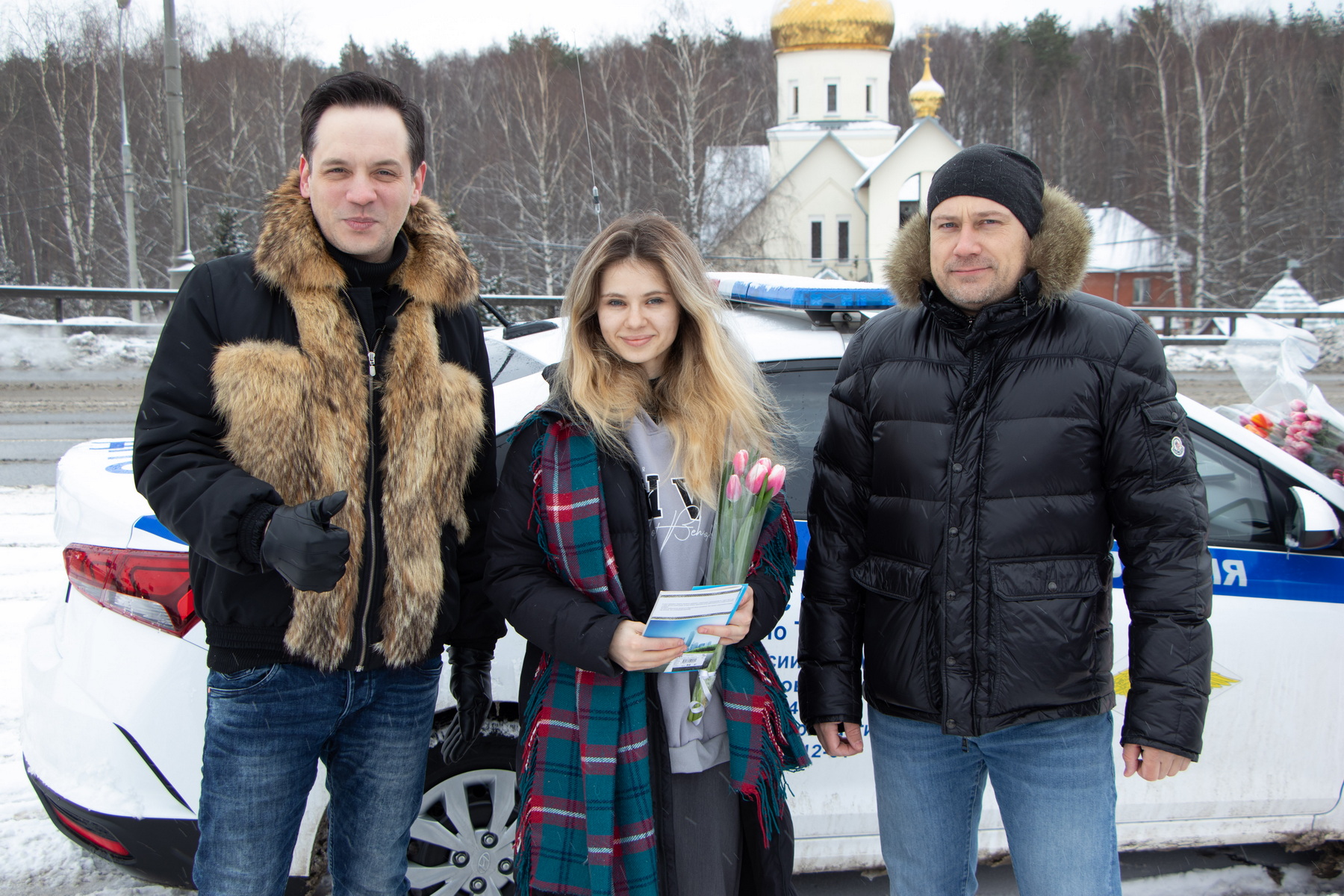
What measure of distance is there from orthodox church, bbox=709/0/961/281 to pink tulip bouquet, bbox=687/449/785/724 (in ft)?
114

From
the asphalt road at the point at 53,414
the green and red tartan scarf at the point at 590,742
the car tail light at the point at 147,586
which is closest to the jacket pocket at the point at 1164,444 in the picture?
the green and red tartan scarf at the point at 590,742

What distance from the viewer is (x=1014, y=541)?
6.21 ft

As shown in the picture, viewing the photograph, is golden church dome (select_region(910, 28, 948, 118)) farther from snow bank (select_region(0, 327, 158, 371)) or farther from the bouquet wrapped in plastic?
the bouquet wrapped in plastic

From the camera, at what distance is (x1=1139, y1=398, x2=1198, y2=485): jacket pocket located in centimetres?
184

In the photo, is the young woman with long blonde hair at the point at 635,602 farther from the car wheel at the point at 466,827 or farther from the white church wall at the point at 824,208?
the white church wall at the point at 824,208

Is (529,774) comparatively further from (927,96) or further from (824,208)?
(927,96)

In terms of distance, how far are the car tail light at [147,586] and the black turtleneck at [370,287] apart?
2.67ft

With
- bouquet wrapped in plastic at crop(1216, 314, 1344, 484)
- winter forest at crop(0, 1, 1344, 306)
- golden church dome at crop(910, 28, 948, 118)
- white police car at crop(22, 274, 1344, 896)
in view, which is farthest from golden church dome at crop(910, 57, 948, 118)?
white police car at crop(22, 274, 1344, 896)

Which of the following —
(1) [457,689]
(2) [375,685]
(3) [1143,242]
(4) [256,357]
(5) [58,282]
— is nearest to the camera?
(4) [256,357]

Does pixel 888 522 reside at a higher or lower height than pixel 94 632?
higher

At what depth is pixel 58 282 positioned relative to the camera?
34688mm

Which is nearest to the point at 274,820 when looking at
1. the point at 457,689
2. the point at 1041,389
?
the point at 457,689

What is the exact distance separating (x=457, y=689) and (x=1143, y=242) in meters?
41.0

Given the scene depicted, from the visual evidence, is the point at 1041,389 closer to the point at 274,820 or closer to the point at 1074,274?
the point at 1074,274
